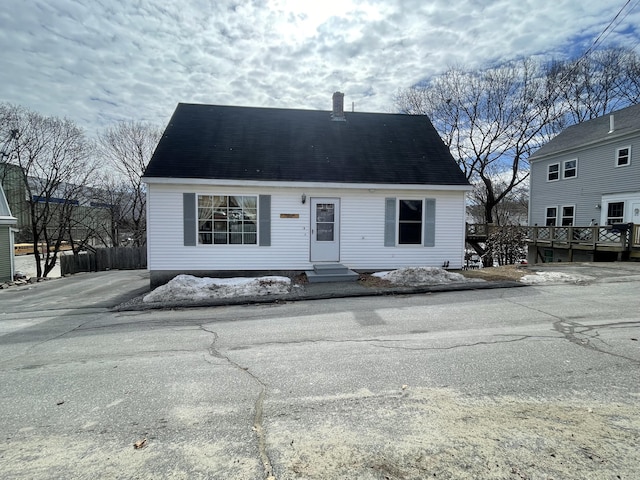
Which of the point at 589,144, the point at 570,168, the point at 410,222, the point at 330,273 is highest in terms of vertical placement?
the point at 589,144

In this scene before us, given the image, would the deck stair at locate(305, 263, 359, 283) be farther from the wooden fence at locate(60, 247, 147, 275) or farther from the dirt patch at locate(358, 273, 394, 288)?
the wooden fence at locate(60, 247, 147, 275)

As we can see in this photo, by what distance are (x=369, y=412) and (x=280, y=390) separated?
3.01ft

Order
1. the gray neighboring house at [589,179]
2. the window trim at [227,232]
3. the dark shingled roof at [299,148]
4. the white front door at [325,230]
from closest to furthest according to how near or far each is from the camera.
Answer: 1. the window trim at [227,232]
2. the dark shingled roof at [299,148]
3. the white front door at [325,230]
4. the gray neighboring house at [589,179]

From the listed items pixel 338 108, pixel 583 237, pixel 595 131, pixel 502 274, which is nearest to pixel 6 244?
pixel 338 108

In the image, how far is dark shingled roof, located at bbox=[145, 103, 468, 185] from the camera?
10.2 metres

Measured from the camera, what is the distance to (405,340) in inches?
180

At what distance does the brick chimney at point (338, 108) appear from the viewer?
1330cm

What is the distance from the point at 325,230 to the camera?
10.4 meters

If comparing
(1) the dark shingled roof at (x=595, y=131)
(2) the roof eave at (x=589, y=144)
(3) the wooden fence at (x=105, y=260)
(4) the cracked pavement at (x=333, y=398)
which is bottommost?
(3) the wooden fence at (x=105, y=260)

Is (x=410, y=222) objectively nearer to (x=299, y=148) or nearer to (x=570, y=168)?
(x=299, y=148)

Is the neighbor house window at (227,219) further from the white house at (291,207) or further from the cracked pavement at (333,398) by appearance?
the cracked pavement at (333,398)

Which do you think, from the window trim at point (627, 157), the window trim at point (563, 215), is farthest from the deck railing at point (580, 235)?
the window trim at point (627, 157)

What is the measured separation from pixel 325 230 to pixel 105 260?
15.1 meters

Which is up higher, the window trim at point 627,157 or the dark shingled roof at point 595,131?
the dark shingled roof at point 595,131
